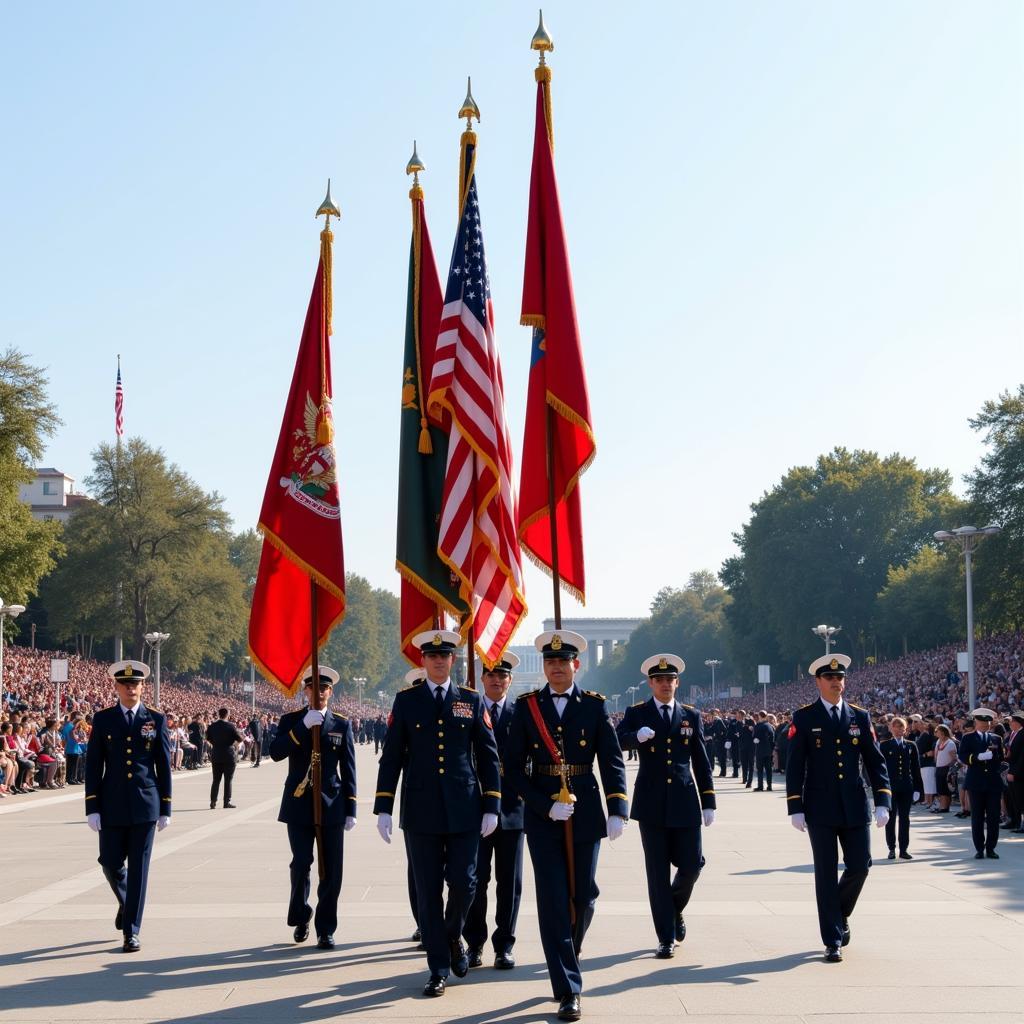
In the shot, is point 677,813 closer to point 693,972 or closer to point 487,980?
point 693,972

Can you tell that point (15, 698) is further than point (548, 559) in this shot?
Yes

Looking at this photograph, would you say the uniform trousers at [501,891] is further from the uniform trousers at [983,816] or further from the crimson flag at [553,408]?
the uniform trousers at [983,816]

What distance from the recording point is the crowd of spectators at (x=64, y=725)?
31.4m

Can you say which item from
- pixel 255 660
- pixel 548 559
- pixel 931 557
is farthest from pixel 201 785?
pixel 931 557

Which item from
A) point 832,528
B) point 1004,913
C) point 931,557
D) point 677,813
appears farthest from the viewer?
point 832,528

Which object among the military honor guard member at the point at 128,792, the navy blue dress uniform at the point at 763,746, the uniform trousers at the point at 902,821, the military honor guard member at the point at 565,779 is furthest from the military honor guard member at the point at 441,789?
the navy blue dress uniform at the point at 763,746

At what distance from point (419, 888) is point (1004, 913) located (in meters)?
5.59

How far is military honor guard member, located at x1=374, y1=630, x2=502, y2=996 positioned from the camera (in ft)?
28.7

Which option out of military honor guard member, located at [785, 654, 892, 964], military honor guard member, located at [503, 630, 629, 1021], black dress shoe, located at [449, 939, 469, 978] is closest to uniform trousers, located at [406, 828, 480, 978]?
black dress shoe, located at [449, 939, 469, 978]

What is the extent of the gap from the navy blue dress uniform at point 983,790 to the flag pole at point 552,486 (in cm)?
828

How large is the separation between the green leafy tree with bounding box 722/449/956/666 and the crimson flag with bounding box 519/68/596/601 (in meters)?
77.5

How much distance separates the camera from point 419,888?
877cm

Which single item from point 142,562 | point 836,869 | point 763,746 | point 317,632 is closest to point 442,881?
point 836,869

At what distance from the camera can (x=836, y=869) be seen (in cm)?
969
